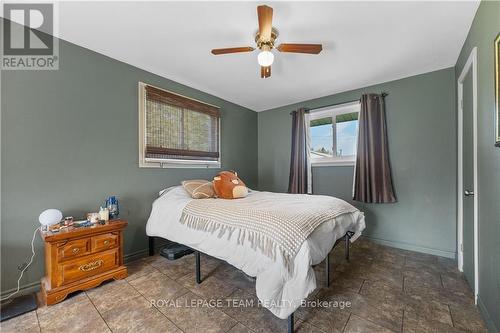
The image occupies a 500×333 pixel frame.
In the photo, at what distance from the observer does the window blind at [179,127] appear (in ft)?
8.80

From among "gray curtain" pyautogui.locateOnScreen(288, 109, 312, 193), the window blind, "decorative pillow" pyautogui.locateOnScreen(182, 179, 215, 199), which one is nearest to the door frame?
"gray curtain" pyautogui.locateOnScreen(288, 109, 312, 193)

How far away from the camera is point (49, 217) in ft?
5.67

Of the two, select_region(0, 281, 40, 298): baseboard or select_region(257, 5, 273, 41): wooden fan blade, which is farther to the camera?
select_region(0, 281, 40, 298): baseboard

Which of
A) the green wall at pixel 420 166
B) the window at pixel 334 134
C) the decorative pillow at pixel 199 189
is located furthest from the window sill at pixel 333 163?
the decorative pillow at pixel 199 189

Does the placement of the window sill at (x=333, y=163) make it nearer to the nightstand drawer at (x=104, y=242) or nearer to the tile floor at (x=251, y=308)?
the tile floor at (x=251, y=308)

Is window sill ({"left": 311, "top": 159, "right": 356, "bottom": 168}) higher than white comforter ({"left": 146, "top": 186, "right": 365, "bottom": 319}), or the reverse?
window sill ({"left": 311, "top": 159, "right": 356, "bottom": 168})

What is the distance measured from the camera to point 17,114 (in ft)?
5.85

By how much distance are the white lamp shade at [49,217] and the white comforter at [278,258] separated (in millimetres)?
859

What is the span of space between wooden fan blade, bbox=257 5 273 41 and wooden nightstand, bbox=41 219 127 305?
7.42 ft

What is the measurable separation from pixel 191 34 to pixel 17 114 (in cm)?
173

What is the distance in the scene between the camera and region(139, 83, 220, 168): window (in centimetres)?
262

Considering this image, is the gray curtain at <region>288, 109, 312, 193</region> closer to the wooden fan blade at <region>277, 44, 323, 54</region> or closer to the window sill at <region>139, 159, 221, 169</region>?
the window sill at <region>139, 159, 221, 169</region>

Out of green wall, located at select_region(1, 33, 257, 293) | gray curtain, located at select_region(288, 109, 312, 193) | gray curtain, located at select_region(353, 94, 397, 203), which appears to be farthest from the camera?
gray curtain, located at select_region(288, 109, 312, 193)

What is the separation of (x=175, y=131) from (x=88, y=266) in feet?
6.04
